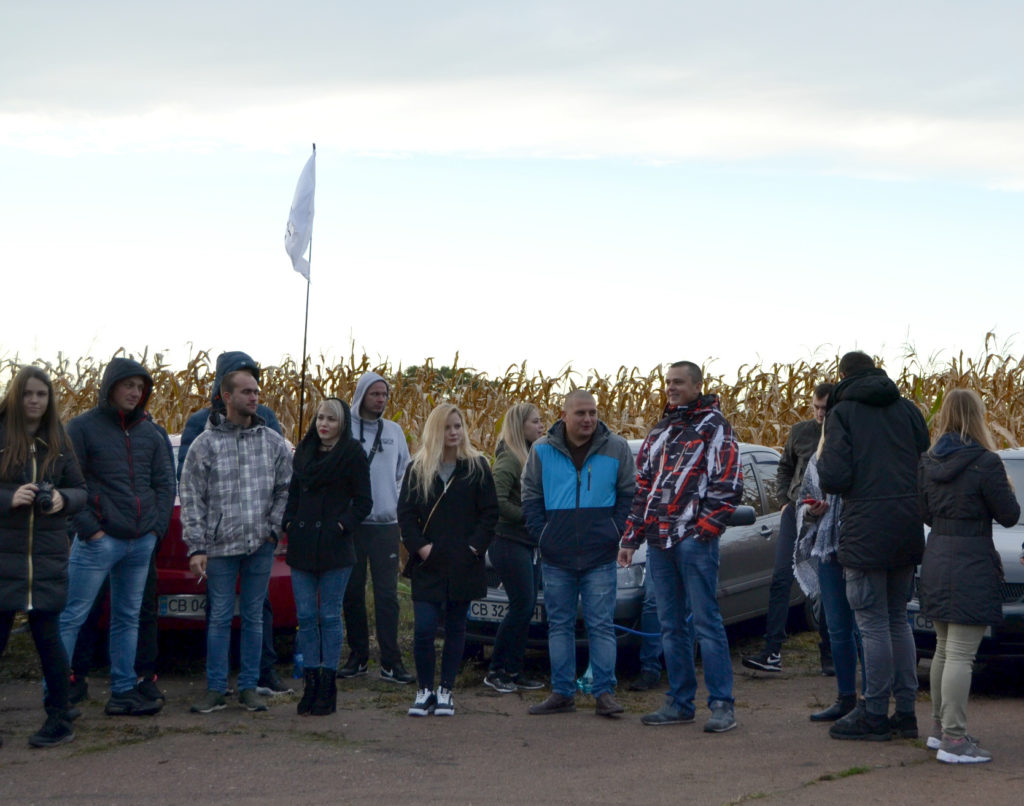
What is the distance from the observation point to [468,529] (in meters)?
7.68

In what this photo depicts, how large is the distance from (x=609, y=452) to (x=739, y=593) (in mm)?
2408

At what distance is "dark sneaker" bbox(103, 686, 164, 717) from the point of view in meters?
7.35

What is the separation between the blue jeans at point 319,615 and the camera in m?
7.46

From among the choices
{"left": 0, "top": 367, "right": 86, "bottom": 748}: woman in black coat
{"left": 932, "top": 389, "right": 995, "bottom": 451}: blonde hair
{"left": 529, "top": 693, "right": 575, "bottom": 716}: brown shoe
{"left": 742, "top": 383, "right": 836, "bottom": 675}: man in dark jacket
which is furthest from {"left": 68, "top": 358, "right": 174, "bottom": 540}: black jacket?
{"left": 932, "top": 389, "right": 995, "bottom": 451}: blonde hair

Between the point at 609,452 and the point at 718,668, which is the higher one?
the point at 609,452

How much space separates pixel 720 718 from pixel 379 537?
2.73 meters

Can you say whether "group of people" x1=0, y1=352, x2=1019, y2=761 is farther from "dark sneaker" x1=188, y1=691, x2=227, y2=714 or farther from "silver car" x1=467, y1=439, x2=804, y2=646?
"silver car" x1=467, y1=439, x2=804, y2=646

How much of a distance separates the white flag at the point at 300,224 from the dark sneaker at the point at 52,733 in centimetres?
462

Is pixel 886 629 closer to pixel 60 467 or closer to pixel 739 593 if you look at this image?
pixel 739 593

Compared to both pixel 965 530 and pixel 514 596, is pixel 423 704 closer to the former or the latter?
pixel 514 596

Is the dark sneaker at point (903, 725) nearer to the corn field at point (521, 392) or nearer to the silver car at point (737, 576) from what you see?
the silver car at point (737, 576)

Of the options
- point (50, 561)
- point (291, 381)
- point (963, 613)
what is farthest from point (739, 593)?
point (291, 381)

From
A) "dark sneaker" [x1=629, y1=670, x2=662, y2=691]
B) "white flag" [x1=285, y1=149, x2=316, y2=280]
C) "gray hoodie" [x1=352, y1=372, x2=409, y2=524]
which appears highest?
"white flag" [x1=285, y1=149, x2=316, y2=280]

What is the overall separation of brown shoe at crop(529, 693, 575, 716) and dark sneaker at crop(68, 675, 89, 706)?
2795 millimetres
